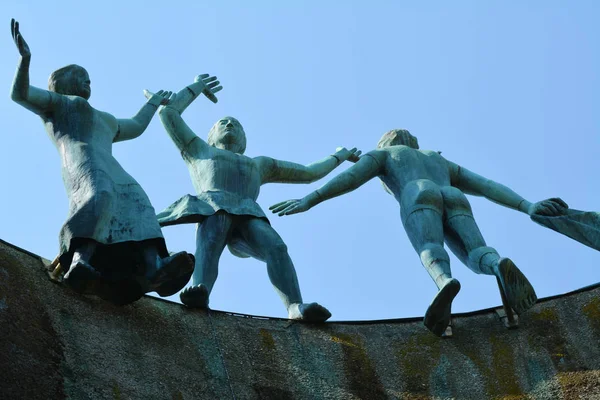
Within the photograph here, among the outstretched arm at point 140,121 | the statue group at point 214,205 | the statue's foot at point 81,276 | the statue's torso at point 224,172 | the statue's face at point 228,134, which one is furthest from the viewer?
the statue's face at point 228,134

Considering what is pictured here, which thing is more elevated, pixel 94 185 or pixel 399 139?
pixel 399 139

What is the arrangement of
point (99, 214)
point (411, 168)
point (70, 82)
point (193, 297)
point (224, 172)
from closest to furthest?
point (99, 214) < point (193, 297) < point (70, 82) < point (224, 172) < point (411, 168)

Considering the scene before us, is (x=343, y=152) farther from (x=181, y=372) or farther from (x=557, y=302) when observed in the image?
(x=181, y=372)

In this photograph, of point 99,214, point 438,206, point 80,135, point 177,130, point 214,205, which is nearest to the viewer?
point 99,214

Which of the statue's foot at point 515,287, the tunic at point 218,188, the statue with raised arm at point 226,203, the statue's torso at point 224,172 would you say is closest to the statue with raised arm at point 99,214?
the statue with raised arm at point 226,203

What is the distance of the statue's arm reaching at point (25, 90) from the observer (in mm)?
13477

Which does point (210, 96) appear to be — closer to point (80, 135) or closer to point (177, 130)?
point (177, 130)

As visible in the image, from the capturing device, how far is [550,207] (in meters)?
15.6

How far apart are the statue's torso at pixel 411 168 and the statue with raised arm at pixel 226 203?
1045 mm

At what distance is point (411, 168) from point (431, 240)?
1.45m

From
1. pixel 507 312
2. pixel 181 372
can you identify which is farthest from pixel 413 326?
pixel 181 372

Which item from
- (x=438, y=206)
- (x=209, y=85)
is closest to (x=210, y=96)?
(x=209, y=85)

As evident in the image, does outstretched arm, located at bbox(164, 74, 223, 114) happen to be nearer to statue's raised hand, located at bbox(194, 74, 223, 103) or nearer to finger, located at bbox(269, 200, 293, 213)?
statue's raised hand, located at bbox(194, 74, 223, 103)

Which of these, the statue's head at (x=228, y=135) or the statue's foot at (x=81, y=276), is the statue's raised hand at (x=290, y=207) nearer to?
the statue's head at (x=228, y=135)
